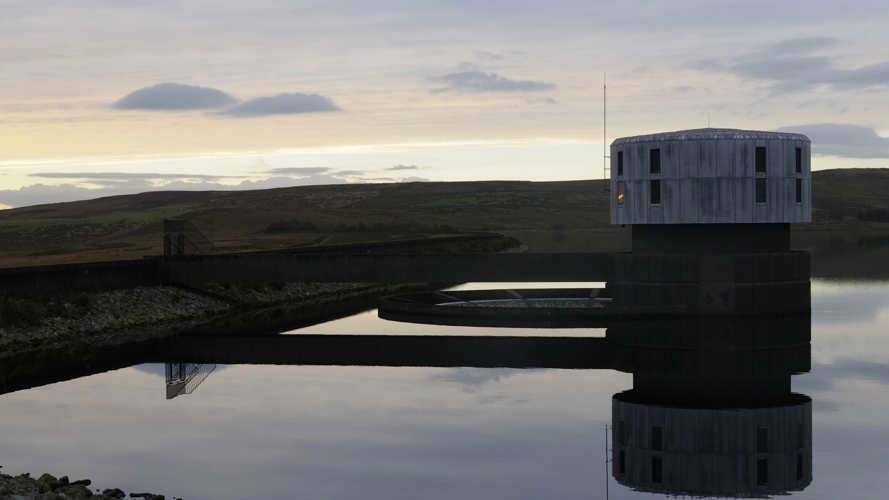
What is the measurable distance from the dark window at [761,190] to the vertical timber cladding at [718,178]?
0.09 meters

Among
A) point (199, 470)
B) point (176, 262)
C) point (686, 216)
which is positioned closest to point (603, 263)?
point (686, 216)

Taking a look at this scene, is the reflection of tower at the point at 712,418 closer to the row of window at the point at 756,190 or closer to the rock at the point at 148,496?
the rock at the point at 148,496

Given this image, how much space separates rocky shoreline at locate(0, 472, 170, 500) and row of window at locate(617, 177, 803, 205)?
3083 cm

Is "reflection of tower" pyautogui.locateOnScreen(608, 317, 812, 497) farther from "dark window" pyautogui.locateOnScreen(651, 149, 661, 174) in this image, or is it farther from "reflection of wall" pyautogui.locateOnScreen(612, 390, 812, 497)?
"dark window" pyautogui.locateOnScreen(651, 149, 661, 174)

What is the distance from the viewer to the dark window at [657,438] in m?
20.6

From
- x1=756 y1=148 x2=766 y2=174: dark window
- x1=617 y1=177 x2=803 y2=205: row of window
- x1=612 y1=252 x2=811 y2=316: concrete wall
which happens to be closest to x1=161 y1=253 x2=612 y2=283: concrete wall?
x1=612 y1=252 x2=811 y2=316: concrete wall

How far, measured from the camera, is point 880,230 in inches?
7436

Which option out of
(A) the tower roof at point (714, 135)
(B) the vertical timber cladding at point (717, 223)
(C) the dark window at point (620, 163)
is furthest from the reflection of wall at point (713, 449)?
(C) the dark window at point (620, 163)

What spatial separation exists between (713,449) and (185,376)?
15945 mm

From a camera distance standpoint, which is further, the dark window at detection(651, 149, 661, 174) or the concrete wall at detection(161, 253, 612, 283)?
the concrete wall at detection(161, 253, 612, 283)

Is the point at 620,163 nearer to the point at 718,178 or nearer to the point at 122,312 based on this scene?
the point at 718,178

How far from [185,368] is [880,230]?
179360mm

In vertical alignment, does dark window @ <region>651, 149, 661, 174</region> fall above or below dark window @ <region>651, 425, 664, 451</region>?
above

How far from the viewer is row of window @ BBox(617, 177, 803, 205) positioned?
43.0m
